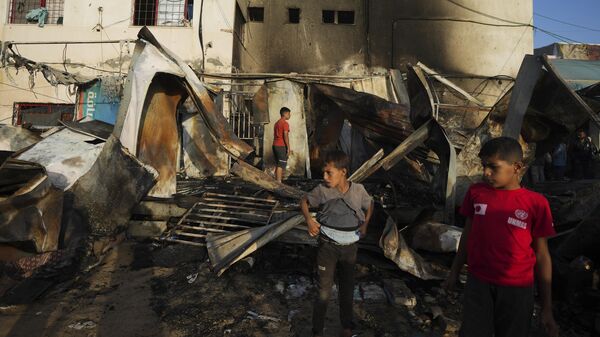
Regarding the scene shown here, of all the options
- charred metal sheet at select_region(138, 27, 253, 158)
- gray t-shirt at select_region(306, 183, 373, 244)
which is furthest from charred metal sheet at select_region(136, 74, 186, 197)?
gray t-shirt at select_region(306, 183, 373, 244)

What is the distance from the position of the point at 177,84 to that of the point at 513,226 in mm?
5756

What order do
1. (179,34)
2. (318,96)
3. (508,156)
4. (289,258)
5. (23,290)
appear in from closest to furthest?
(508,156) → (23,290) → (289,258) → (318,96) → (179,34)

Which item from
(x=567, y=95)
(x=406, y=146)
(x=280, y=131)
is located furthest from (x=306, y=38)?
(x=567, y=95)

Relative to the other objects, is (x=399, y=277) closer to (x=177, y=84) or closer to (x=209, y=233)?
(x=209, y=233)

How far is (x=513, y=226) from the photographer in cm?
199

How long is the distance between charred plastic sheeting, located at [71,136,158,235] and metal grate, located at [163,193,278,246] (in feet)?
2.43

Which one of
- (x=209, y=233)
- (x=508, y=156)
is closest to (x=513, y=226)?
(x=508, y=156)

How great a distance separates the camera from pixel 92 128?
621 centimetres

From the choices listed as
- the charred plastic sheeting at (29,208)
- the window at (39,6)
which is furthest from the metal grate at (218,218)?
the window at (39,6)

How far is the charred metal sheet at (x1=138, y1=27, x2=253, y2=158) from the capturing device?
5.81 m

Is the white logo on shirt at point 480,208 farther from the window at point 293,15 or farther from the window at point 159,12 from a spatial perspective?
the window at point 293,15

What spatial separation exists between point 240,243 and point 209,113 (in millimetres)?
2518

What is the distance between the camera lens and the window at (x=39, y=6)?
46.2ft

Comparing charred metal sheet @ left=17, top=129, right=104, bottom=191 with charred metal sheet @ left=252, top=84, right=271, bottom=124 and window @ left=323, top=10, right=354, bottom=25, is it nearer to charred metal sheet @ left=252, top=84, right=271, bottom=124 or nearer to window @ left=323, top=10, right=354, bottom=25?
charred metal sheet @ left=252, top=84, right=271, bottom=124
